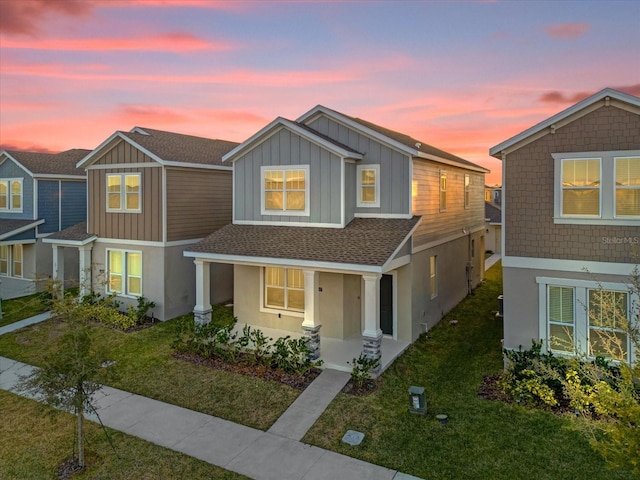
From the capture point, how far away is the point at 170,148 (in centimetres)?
1747

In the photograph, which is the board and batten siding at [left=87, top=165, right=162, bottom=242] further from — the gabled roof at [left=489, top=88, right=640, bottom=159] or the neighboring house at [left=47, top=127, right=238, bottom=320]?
the gabled roof at [left=489, top=88, right=640, bottom=159]

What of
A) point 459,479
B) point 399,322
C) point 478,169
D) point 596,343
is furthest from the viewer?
point 478,169

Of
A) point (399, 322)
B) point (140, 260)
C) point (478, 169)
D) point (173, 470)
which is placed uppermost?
point (478, 169)

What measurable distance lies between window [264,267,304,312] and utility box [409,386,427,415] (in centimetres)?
568

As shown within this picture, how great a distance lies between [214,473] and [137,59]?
56.9 ft

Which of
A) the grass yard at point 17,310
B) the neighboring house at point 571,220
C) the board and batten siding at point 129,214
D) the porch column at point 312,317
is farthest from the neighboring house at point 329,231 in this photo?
the grass yard at point 17,310

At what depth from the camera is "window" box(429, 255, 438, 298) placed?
1534 centimetres

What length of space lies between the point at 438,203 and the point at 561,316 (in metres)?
6.47

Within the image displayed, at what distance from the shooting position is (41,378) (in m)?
7.29

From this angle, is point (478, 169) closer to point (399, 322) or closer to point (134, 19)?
point (399, 322)

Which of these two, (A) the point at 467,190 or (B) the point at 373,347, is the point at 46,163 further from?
(A) the point at 467,190

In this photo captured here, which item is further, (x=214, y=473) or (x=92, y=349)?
(x=92, y=349)

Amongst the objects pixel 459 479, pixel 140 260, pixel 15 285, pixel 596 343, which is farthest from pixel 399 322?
pixel 15 285

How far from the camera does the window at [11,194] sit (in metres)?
21.7
